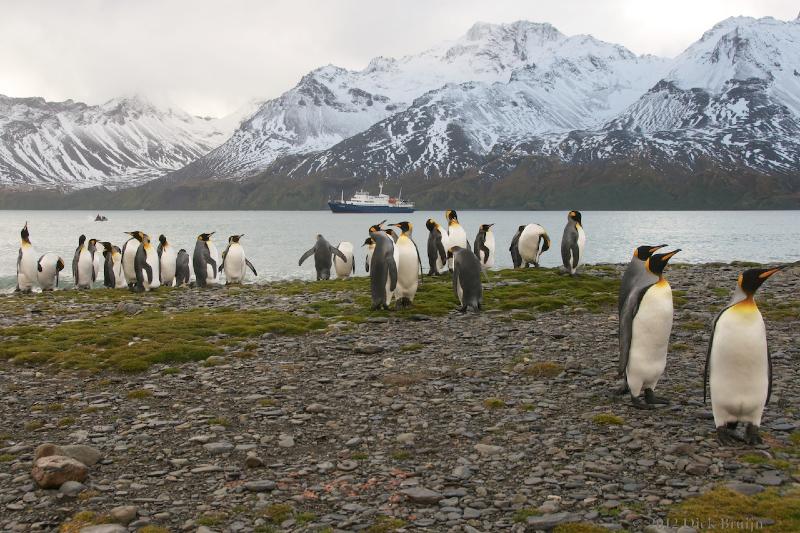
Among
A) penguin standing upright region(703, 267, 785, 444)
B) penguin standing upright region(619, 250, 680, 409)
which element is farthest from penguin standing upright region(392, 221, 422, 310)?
penguin standing upright region(703, 267, 785, 444)

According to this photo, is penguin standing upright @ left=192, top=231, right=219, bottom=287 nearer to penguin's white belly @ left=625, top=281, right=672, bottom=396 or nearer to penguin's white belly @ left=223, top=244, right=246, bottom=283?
penguin's white belly @ left=223, top=244, right=246, bottom=283

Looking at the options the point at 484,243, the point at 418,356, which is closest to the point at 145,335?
the point at 418,356

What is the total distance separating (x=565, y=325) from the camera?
43.4ft

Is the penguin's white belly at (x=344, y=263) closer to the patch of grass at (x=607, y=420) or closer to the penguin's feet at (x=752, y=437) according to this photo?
the patch of grass at (x=607, y=420)

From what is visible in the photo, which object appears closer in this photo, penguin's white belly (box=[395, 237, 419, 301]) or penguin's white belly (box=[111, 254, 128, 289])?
penguin's white belly (box=[395, 237, 419, 301])

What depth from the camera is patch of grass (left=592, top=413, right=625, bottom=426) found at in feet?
24.5

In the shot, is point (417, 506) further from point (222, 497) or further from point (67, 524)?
point (67, 524)

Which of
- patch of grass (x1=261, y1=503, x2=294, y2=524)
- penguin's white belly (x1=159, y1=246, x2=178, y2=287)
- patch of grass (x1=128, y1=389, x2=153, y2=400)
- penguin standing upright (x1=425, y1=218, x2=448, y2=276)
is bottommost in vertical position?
patch of grass (x1=261, y1=503, x2=294, y2=524)

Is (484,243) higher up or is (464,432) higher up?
(484,243)

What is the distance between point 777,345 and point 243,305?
1164cm

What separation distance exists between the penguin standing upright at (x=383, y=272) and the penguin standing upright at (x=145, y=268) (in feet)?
30.7

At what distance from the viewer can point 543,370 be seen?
31.5 feet

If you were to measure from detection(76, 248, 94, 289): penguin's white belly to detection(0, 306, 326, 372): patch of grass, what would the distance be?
1001 cm

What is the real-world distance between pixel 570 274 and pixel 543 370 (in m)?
12.2
